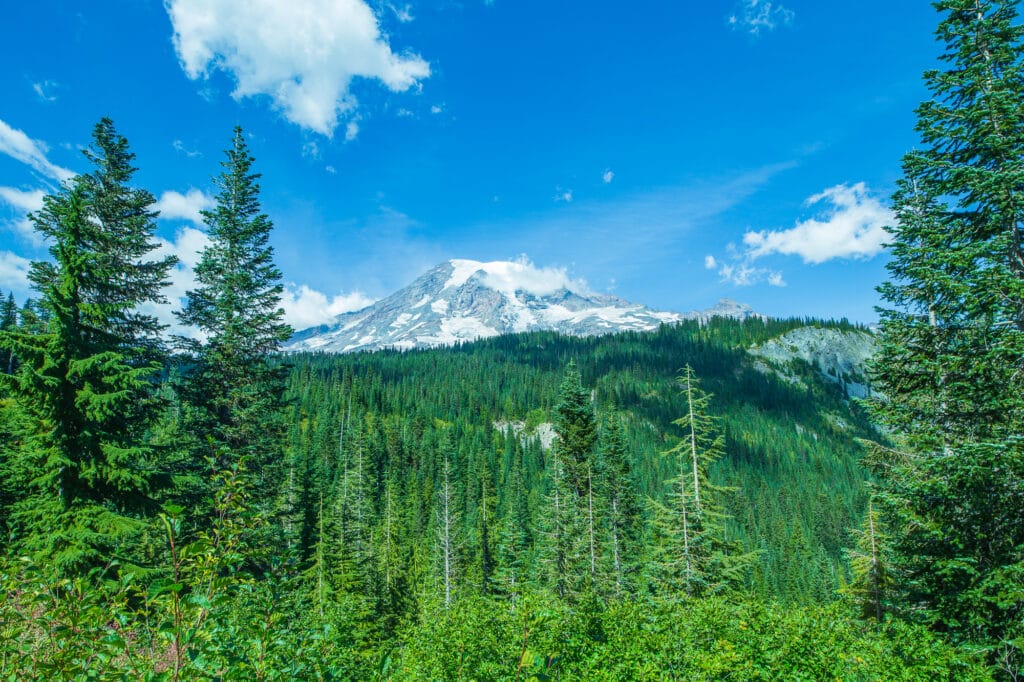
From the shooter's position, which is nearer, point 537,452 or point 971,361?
point 971,361

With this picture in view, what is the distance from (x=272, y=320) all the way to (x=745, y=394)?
205 m

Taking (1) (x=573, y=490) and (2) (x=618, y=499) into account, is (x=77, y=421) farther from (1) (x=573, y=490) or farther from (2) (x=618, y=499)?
(2) (x=618, y=499)

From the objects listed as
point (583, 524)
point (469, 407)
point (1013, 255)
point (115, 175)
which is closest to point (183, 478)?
point (115, 175)

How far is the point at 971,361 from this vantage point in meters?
10.1

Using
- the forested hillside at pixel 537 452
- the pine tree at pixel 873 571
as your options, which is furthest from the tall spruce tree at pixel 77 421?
the pine tree at pixel 873 571

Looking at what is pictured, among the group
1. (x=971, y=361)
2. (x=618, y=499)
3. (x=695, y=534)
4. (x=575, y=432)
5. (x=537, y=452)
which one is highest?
(x=971, y=361)

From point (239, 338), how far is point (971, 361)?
1923 cm

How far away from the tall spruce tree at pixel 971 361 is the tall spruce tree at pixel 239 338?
1686 centimetres

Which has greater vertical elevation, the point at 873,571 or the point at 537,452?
the point at 873,571

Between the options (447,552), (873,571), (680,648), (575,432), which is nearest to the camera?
(680,648)

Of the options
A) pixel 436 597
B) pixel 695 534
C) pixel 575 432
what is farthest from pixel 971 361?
pixel 575 432

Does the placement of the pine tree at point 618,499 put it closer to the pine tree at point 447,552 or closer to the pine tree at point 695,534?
the pine tree at point 695,534

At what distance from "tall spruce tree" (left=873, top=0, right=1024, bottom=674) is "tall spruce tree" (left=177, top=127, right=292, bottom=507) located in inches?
664

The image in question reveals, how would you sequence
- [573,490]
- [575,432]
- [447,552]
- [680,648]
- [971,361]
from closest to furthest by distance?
[680,648] < [971,361] < [575,432] < [573,490] < [447,552]
